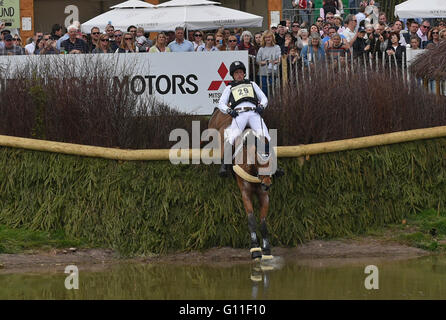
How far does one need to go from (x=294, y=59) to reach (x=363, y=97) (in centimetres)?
204

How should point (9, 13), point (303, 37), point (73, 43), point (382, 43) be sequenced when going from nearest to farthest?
point (73, 43), point (382, 43), point (303, 37), point (9, 13)

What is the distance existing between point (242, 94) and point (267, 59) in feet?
16.5

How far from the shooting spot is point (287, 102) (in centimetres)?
1573

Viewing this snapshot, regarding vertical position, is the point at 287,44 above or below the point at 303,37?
below

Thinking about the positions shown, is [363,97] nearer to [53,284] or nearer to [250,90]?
[250,90]

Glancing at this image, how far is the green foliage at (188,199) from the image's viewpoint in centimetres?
1473

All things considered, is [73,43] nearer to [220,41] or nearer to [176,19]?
[220,41]

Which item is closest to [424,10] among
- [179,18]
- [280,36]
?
[280,36]

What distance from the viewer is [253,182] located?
14289mm

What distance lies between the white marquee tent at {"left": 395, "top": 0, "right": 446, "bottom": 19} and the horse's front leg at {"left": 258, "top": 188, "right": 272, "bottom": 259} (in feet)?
43.3

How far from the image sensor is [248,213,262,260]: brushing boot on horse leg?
45.8ft

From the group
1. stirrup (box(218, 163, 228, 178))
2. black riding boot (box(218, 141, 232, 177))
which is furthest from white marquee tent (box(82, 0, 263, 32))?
stirrup (box(218, 163, 228, 178))

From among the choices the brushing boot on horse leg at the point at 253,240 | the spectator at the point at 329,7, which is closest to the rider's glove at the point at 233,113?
the brushing boot on horse leg at the point at 253,240

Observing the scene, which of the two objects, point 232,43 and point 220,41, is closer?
point 232,43
